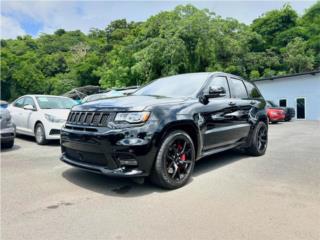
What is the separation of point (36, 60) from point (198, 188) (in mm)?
51333

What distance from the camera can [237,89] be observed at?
228 inches

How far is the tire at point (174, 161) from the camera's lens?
Answer: 3.92m

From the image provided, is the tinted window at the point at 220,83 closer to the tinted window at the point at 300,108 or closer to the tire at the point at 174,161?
the tire at the point at 174,161

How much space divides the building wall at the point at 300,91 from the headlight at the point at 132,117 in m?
20.6

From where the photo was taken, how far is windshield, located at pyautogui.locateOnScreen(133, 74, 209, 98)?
15.7 feet

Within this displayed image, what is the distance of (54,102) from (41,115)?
0.89 m

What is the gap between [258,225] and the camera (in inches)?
117

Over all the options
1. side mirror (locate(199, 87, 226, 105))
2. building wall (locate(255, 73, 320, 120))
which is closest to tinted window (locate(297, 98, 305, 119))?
building wall (locate(255, 73, 320, 120))

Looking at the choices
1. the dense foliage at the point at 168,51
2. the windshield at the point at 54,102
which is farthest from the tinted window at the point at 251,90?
the dense foliage at the point at 168,51

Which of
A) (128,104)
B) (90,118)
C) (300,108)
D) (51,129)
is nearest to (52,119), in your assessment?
(51,129)

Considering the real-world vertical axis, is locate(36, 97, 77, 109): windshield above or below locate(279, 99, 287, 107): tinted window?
above

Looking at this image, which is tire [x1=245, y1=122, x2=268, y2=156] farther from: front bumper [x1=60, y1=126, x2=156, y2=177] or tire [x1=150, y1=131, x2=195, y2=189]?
front bumper [x1=60, y1=126, x2=156, y2=177]

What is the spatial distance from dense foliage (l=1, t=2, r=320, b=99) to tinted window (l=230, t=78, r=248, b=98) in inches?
657

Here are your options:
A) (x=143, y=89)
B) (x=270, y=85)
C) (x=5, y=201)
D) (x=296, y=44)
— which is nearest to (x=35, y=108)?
(x=143, y=89)
